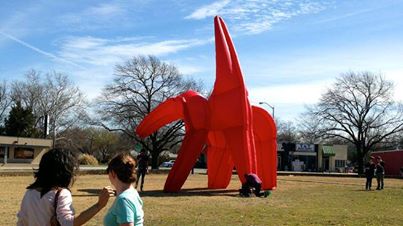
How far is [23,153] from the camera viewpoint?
58.7m

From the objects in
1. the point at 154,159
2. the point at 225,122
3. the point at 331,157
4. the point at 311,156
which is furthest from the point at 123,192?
the point at 331,157

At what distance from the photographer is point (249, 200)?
16.4m

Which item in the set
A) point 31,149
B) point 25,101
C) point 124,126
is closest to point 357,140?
point 124,126

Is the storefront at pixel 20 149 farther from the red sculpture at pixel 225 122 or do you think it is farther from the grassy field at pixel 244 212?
the grassy field at pixel 244 212

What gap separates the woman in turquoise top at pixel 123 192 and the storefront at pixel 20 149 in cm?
5438

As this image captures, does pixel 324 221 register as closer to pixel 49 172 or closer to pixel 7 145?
pixel 49 172

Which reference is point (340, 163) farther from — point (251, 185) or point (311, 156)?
point (251, 185)

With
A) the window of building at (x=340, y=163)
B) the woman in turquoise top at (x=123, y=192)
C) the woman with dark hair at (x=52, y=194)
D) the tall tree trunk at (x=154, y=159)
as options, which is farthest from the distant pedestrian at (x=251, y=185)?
the window of building at (x=340, y=163)

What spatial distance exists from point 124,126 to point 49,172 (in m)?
50.8

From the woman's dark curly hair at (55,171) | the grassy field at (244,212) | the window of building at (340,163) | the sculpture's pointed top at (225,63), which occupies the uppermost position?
Answer: the sculpture's pointed top at (225,63)

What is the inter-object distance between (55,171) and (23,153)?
5863 cm

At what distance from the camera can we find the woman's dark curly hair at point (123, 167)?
12.7 feet

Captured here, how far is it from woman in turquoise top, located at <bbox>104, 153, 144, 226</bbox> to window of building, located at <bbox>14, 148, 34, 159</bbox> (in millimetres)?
57976

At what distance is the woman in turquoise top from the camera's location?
383 cm
